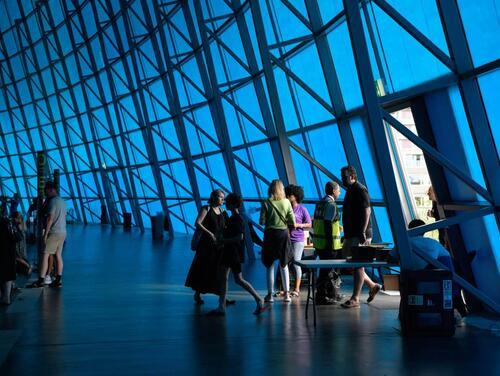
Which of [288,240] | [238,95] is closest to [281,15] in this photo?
[238,95]

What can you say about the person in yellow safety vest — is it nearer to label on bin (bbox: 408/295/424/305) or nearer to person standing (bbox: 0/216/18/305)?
label on bin (bbox: 408/295/424/305)

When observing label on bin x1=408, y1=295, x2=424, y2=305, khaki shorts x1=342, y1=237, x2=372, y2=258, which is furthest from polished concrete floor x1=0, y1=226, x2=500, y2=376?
khaki shorts x1=342, y1=237, x2=372, y2=258

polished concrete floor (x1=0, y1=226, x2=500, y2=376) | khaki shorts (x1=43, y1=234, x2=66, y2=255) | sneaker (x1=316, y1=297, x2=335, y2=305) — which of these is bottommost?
polished concrete floor (x1=0, y1=226, x2=500, y2=376)

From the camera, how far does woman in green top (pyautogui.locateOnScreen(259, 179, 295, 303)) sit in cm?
1092

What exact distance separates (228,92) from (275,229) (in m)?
12.2

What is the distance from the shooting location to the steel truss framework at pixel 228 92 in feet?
31.5

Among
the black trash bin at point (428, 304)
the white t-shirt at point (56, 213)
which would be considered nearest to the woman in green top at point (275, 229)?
the black trash bin at point (428, 304)

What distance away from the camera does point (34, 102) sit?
158 feet

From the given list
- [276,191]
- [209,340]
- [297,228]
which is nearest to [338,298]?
[297,228]

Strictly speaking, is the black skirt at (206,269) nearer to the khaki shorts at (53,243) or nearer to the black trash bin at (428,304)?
the black trash bin at (428,304)

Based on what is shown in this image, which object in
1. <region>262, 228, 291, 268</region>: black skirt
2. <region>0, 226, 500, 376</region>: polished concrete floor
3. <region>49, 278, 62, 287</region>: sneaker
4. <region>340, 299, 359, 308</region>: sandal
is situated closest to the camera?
<region>0, 226, 500, 376</region>: polished concrete floor

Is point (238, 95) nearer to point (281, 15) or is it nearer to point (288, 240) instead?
point (281, 15)

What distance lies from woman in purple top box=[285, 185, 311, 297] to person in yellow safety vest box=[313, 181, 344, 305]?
0.44m

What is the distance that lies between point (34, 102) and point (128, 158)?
1415 centimetres
